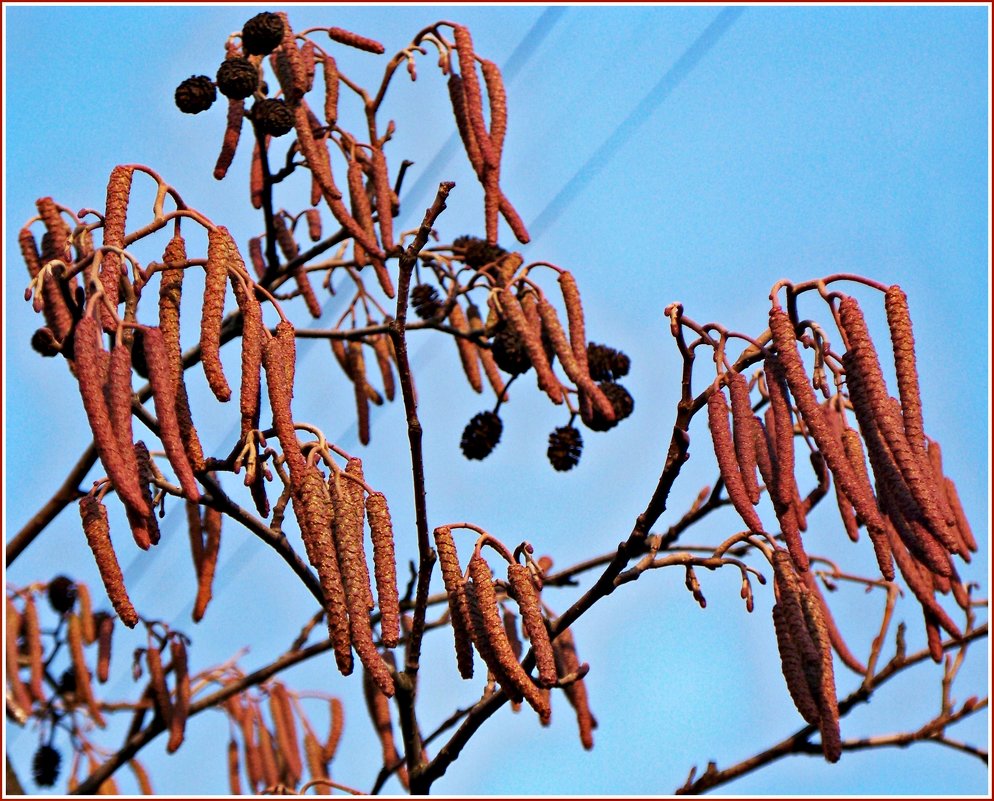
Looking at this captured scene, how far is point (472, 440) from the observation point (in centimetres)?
315

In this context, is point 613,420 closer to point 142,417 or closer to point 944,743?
point 944,743

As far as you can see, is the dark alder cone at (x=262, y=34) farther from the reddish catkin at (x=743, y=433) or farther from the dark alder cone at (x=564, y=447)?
the reddish catkin at (x=743, y=433)

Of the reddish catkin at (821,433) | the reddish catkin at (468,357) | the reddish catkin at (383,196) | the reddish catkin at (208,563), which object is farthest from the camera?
the reddish catkin at (468,357)

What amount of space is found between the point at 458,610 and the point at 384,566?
0.39 feet

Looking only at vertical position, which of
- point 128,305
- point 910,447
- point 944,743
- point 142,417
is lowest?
point 944,743

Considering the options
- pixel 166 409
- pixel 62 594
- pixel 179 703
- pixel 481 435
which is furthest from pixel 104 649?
pixel 166 409

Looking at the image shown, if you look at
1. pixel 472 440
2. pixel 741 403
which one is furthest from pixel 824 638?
pixel 472 440

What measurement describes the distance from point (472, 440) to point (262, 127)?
0.72 m

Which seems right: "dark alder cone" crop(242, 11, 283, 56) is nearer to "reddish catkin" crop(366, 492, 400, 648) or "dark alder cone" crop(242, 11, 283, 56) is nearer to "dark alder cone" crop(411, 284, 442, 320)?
"dark alder cone" crop(411, 284, 442, 320)

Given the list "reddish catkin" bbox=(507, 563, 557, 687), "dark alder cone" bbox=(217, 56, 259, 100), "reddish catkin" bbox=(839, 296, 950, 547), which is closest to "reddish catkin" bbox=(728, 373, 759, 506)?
"reddish catkin" bbox=(839, 296, 950, 547)

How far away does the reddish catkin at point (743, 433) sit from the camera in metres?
1.87

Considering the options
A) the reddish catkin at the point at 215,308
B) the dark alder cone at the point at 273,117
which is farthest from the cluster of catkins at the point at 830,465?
the dark alder cone at the point at 273,117

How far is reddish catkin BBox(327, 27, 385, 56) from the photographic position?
3.12m

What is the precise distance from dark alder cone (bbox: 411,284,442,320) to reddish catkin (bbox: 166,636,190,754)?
2.93ft
